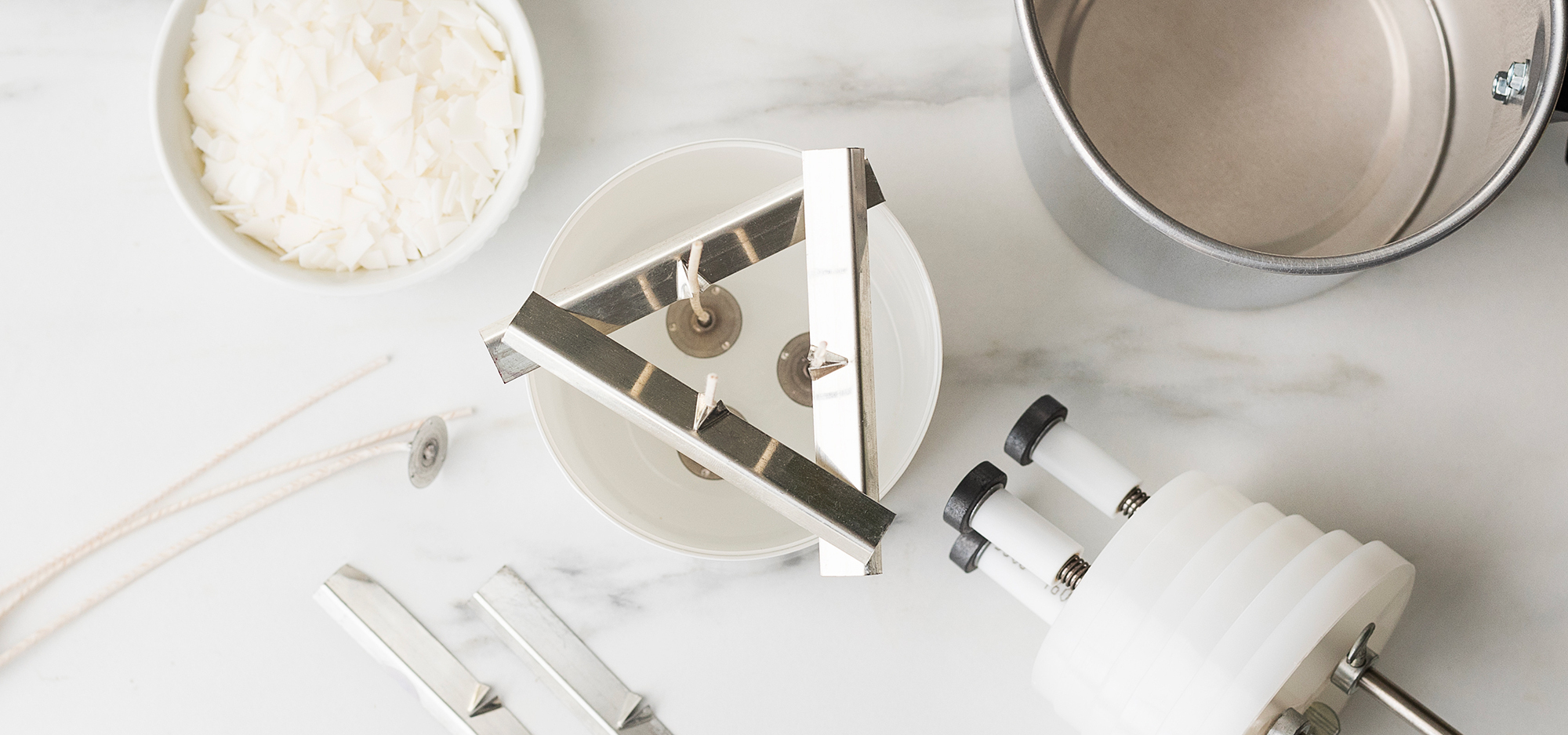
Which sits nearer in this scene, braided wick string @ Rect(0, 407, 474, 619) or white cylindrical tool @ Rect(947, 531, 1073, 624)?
white cylindrical tool @ Rect(947, 531, 1073, 624)

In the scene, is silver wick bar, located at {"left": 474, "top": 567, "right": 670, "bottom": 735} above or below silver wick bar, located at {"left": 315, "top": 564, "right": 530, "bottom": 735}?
above

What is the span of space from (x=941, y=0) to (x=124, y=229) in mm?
580

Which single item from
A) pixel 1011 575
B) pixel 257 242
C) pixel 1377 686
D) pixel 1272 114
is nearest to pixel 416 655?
pixel 257 242

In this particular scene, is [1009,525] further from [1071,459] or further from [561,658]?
[561,658]

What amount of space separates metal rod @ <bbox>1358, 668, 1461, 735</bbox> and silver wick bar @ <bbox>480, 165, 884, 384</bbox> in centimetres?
34

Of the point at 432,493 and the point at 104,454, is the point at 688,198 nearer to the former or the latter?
the point at 432,493

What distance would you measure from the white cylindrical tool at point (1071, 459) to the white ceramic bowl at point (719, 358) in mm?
68

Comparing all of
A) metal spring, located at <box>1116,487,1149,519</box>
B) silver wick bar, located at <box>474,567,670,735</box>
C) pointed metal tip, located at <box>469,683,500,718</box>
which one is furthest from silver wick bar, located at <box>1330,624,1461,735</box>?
pointed metal tip, located at <box>469,683,500,718</box>

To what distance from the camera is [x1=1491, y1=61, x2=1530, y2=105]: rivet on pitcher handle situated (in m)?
0.46

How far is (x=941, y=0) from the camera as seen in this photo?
22.3 inches

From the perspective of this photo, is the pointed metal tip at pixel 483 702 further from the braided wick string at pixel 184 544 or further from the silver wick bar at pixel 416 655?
the braided wick string at pixel 184 544

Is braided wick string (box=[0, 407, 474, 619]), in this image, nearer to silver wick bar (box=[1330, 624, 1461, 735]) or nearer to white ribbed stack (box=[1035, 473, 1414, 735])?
white ribbed stack (box=[1035, 473, 1414, 735])

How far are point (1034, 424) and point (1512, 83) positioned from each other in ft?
1.06

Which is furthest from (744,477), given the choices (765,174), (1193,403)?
(1193,403)
